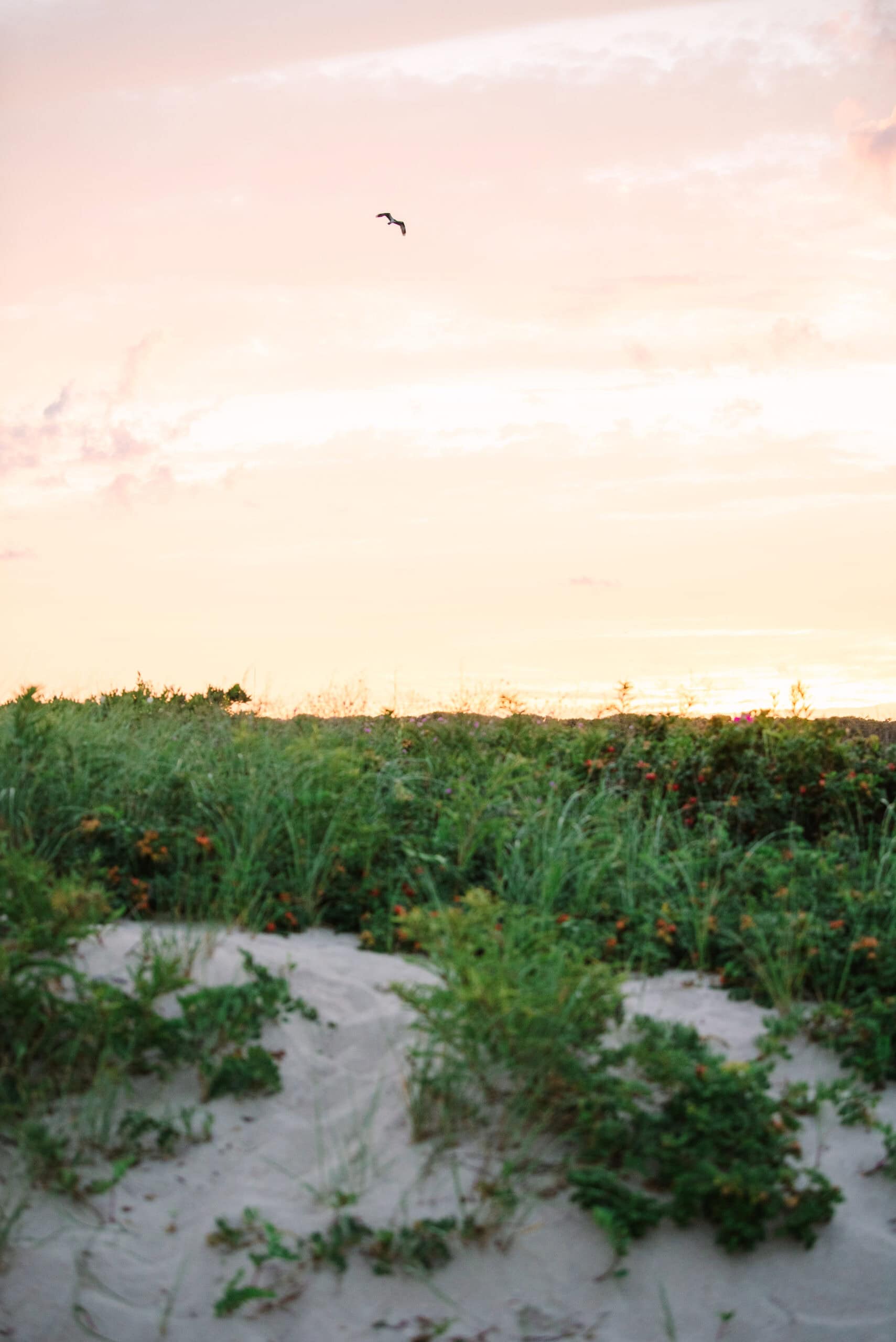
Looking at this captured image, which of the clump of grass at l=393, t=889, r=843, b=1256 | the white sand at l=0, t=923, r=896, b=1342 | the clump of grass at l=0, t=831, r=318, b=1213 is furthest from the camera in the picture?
the clump of grass at l=0, t=831, r=318, b=1213

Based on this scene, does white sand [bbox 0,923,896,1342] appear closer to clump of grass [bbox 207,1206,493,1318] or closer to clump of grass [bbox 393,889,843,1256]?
clump of grass [bbox 207,1206,493,1318]

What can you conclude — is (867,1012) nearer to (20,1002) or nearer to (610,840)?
(610,840)

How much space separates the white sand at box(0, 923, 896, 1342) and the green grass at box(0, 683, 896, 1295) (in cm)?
13

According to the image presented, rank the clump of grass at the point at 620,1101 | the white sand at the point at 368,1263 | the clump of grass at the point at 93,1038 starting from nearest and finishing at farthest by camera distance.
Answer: the white sand at the point at 368,1263, the clump of grass at the point at 620,1101, the clump of grass at the point at 93,1038

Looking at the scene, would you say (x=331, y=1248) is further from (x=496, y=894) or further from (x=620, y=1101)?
(x=496, y=894)

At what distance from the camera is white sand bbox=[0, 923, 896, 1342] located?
3609 millimetres

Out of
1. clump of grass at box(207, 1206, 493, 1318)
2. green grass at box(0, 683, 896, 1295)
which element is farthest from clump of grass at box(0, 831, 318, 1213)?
clump of grass at box(207, 1206, 493, 1318)

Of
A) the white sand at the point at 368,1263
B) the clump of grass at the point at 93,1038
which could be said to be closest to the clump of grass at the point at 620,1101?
the white sand at the point at 368,1263

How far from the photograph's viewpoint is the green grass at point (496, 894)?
413 centimetres

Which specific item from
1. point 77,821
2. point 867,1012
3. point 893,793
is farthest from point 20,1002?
point 893,793

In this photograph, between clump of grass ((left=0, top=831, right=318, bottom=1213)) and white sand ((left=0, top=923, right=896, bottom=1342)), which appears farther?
clump of grass ((left=0, top=831, right=318, bottom=1213))

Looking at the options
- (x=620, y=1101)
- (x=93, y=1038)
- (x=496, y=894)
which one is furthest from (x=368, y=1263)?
(x=496, y=894)

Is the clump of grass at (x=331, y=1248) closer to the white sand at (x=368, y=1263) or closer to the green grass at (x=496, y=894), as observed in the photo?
the white sand at (x=368, y=1263)

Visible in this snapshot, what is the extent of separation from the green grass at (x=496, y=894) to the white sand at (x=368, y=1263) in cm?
13
